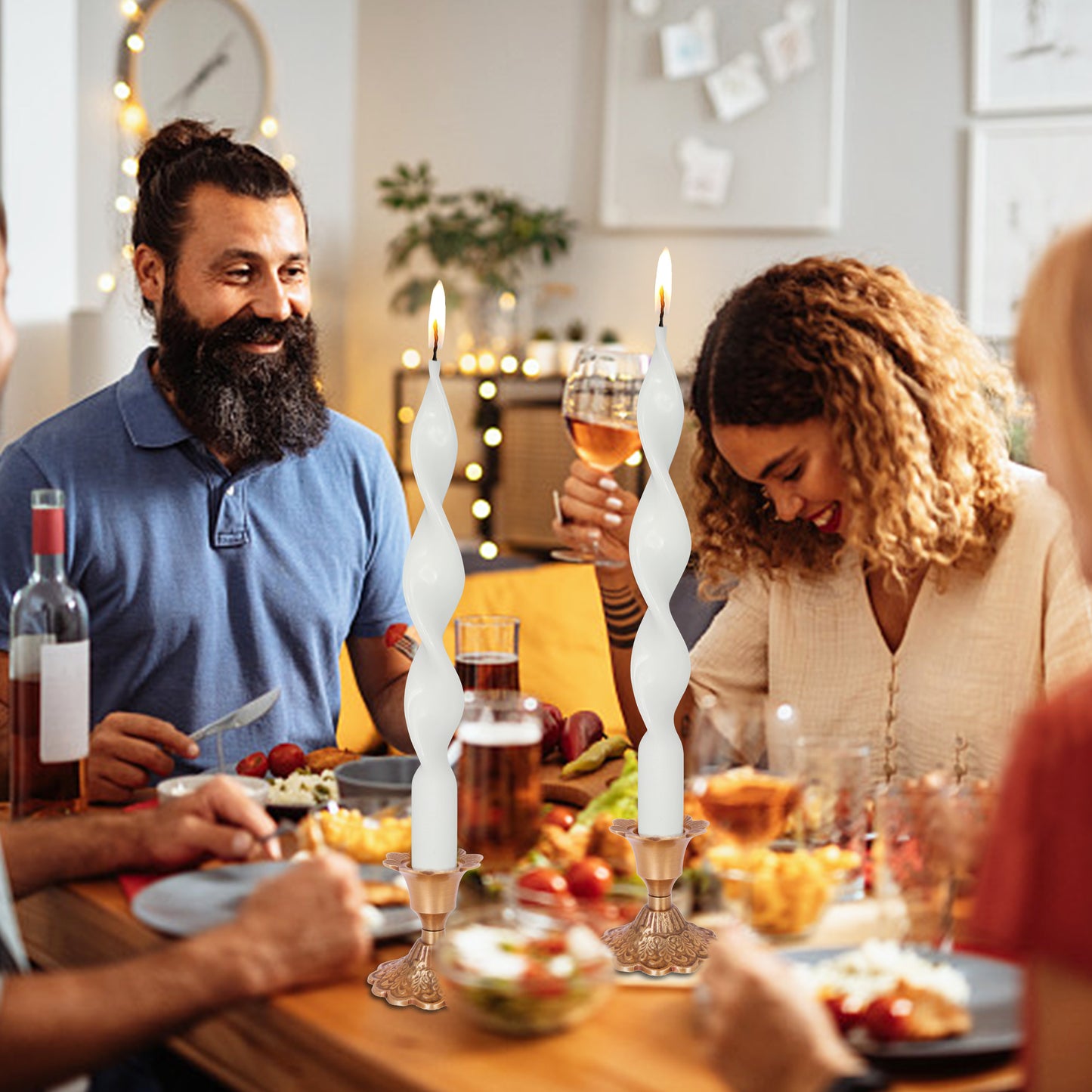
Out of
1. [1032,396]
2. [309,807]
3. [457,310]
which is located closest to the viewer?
[1032,396]

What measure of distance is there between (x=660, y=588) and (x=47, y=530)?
2.21 feet

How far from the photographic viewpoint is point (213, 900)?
51.2 inches

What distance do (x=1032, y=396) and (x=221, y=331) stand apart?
156 centimetres

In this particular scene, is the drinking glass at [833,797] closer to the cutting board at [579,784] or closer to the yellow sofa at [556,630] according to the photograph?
the cutting board at [579,784]

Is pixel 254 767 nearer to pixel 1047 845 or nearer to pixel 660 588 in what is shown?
pixel 660 588

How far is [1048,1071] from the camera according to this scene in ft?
2.84

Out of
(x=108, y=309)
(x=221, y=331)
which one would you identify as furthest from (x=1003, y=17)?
(x=221, y=331)

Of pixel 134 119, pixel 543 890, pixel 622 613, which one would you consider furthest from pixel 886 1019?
pixel 134 119

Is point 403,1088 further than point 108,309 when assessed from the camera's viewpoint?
No

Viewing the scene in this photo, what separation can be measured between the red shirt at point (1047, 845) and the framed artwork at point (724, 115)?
4.60 m

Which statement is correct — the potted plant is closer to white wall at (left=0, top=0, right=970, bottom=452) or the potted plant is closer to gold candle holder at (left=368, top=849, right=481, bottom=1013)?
white wall at (left=0, top=0, right=970, bottom=452)

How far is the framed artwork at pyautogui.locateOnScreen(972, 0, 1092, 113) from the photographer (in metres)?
4.77

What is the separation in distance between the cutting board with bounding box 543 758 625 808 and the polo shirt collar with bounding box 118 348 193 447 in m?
0.77

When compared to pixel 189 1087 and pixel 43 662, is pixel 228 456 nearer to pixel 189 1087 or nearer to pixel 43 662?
pixel 43 662
